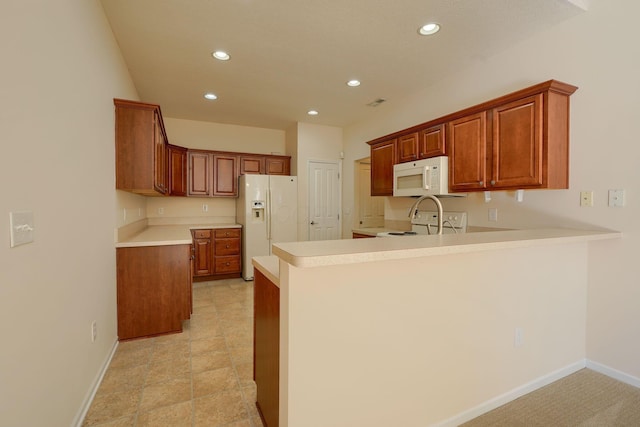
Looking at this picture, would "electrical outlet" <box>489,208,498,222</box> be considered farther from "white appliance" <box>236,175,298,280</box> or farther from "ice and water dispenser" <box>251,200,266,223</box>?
"ice and water dispenser" <box>251,200,266,223</box>

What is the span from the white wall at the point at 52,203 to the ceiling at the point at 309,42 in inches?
24.1

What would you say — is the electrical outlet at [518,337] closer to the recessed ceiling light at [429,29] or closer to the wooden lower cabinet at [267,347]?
the wooden lower cabinet at [267,347]

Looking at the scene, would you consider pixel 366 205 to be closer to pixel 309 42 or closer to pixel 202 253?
pixel 202 253

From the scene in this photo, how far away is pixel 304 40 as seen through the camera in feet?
8.71

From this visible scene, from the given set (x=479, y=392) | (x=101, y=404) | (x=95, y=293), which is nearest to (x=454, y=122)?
(x=479, y=392)

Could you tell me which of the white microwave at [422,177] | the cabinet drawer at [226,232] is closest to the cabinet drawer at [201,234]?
the cabinet drawer at [226,232]

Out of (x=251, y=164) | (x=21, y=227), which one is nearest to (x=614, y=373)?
(x=21, y=227)

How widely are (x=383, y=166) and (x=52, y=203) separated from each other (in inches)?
134

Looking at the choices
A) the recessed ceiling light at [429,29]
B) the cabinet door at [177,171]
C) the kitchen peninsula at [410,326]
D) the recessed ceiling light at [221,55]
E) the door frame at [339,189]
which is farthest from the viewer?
the door frame at [339,189]

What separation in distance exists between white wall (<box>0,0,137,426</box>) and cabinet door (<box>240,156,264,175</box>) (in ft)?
9.75

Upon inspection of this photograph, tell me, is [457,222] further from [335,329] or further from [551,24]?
[335,329]

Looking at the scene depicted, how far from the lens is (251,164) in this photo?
5.27 meters

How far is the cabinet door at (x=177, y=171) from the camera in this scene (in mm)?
4449

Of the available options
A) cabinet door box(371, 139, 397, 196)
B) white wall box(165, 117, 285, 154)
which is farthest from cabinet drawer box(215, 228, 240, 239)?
cabinet door box(371, 139, 397, 196)
